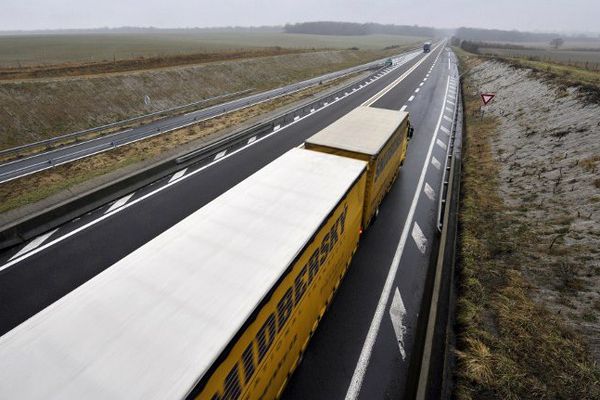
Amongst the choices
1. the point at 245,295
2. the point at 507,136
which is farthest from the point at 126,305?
the point at 507,136

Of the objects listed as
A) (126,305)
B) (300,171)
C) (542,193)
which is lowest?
(542,193)

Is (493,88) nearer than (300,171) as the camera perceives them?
No

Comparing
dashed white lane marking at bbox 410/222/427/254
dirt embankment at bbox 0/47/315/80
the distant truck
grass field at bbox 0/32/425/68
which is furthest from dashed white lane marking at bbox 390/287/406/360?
grass field at bbox 0/32/425/68

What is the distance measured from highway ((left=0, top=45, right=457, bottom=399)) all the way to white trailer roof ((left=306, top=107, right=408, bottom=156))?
352cm

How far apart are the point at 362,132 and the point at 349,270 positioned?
5.30 m

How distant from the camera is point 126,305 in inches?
177

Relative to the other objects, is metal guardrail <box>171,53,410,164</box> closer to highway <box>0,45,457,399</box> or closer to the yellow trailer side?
highway <box>0,45,457,399</box>

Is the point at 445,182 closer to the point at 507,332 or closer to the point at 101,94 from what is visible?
the point at 507,332

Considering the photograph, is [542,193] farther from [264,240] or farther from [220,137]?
[220,137]

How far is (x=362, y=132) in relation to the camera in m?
12.2

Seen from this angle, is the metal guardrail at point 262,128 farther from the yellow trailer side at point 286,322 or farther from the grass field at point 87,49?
the grass field at point 87,49

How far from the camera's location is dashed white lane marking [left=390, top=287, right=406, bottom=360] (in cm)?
827

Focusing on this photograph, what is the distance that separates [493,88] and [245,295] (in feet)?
127

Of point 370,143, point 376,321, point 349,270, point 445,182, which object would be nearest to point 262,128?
point 445,182
